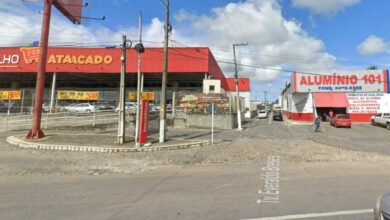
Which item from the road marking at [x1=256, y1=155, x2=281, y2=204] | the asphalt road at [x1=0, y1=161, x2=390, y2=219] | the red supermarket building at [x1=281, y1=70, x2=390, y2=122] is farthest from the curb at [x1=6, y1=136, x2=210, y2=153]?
the red supermarket building at [x1=281, y1=70, x2=390, y2=122]

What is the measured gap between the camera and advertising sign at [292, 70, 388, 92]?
38344mm

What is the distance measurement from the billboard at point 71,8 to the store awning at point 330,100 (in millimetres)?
29260

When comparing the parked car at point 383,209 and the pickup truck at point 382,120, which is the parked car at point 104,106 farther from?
the parked car at point 383,209

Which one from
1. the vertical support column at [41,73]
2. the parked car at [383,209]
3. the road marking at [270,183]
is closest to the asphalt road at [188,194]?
the road marking at [270,183]

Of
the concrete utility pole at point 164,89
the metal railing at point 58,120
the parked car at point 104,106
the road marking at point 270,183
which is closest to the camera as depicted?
the road marking at point 270,183

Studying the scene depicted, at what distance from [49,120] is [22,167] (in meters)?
15.3

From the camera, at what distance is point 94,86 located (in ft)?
180

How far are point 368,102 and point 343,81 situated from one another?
3.72 meters

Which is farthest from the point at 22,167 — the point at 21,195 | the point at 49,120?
the point at 49,120

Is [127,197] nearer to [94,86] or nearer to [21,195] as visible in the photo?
[21,195]

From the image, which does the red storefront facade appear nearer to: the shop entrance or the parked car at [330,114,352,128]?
the shop entrance

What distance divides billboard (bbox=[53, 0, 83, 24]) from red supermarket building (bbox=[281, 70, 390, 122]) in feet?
90.0

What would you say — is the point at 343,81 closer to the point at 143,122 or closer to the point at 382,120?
the point at 382,120

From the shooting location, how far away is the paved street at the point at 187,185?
18.3ft
